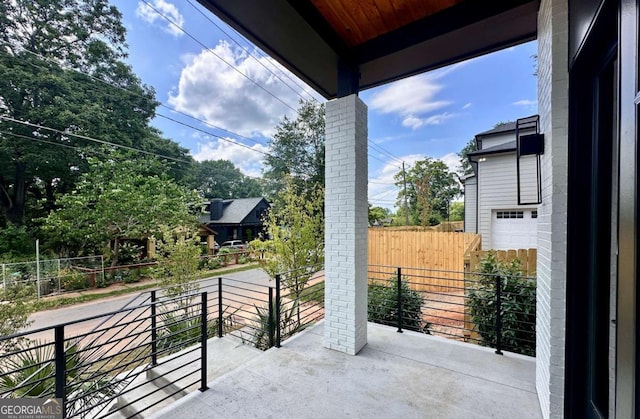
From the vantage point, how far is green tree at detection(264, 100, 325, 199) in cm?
1191

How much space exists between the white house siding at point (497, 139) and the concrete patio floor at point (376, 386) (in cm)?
773

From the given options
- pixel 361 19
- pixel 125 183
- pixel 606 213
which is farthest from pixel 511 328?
pixel 125 183

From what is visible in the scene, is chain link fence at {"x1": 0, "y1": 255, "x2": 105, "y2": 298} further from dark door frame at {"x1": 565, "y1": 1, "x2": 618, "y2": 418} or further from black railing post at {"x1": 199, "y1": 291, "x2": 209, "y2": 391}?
dark door frame at {"x1": 565, "y1": 1, "x2": 618, "y2": 418}

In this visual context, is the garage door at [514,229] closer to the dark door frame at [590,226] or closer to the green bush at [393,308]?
the green bush at [393,308]

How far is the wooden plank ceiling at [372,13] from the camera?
1.93m

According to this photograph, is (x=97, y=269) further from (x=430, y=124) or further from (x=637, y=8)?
(x=430, y=124)

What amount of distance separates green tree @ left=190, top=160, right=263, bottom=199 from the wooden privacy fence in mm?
20709

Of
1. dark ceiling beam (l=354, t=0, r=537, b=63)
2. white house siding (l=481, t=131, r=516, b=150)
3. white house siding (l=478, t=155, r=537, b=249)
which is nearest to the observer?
dark ceiling beam (l=354, t=0, r=537, b=63)

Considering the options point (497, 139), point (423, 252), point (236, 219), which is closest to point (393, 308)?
point (423, 252)

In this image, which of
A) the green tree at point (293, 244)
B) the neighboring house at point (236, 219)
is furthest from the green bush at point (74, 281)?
the neighboring house at point (236, 219)

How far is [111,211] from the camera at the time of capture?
899 cm

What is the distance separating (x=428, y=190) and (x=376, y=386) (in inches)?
446

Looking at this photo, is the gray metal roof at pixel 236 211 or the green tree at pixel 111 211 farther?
the gray metal roof at pixel 236 211

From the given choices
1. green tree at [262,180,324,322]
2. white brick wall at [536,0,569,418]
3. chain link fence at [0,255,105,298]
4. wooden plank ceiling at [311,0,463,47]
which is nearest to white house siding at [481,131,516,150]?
green tree at [262,180,324,322]
